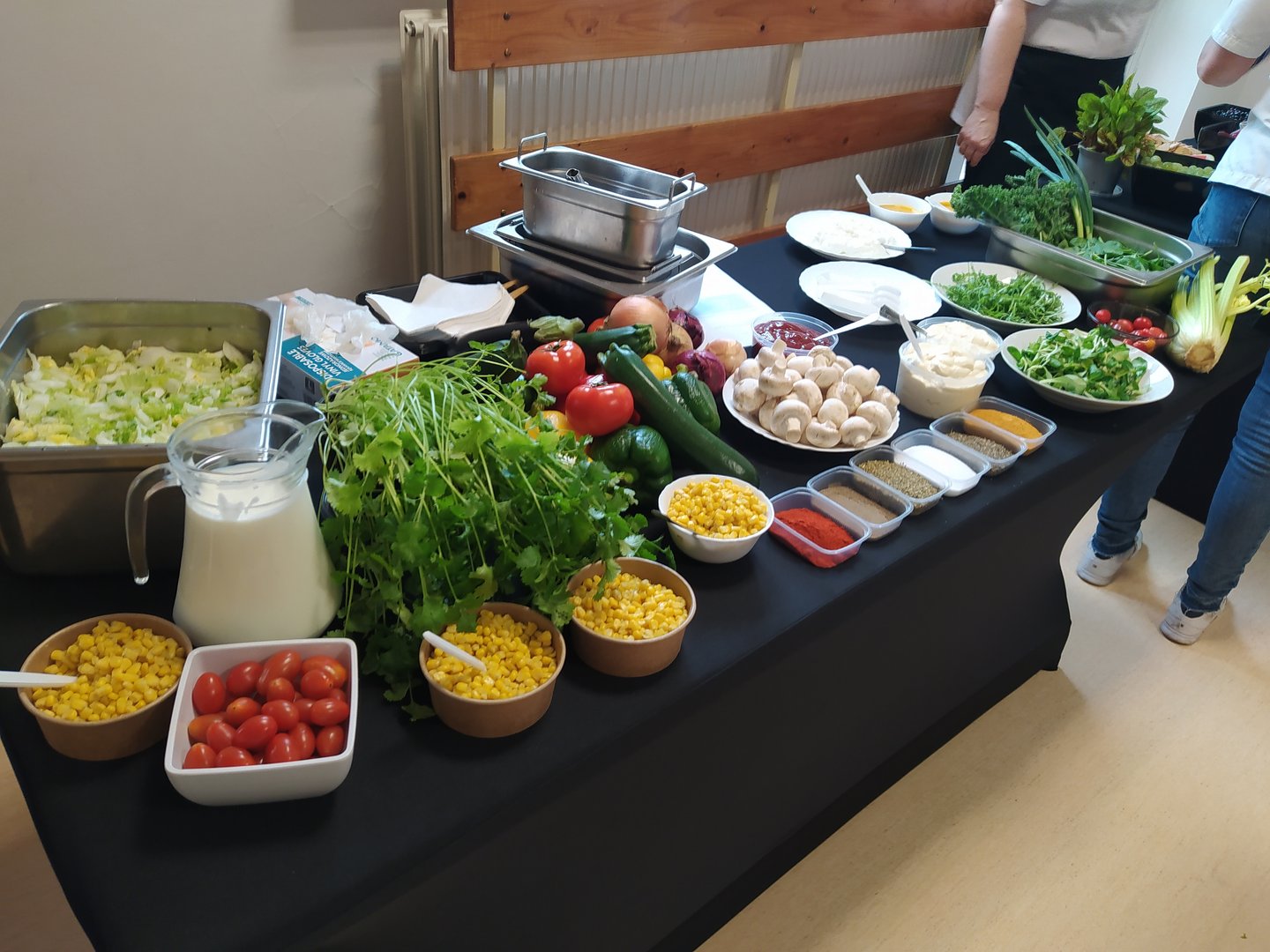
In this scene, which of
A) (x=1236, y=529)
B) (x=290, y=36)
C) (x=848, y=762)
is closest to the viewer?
(x=848, y=762)

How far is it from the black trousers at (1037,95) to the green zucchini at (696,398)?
219 centimetres

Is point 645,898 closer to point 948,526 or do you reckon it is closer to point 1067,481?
point 948,526

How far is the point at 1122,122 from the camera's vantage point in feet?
7.50

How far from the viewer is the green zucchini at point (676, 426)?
118 centimetres

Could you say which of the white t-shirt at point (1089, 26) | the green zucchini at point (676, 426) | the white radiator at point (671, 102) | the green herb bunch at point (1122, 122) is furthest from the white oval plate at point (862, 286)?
the white t-shirt at point (1089, 26)

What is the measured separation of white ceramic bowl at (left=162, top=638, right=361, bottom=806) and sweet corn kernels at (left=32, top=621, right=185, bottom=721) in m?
0.03

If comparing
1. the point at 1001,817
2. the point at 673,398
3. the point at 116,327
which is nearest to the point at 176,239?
the point at 116,327

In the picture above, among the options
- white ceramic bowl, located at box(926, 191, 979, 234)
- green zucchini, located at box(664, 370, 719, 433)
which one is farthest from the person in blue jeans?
green zucchini, located at box(664, 370, 719, 433)

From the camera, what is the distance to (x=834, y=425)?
1277 mm

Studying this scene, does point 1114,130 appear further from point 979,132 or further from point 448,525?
point 448,525

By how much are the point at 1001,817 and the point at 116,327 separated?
5.54 ft

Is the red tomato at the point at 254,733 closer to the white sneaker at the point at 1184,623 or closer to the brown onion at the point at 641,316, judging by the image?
the brown onion at the point at 641,316

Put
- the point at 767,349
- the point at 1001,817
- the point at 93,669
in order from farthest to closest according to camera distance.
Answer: the point at 1001,817 → the point at 767,349 → the point at 93,669

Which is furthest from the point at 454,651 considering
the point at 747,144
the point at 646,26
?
the point at 747,144
